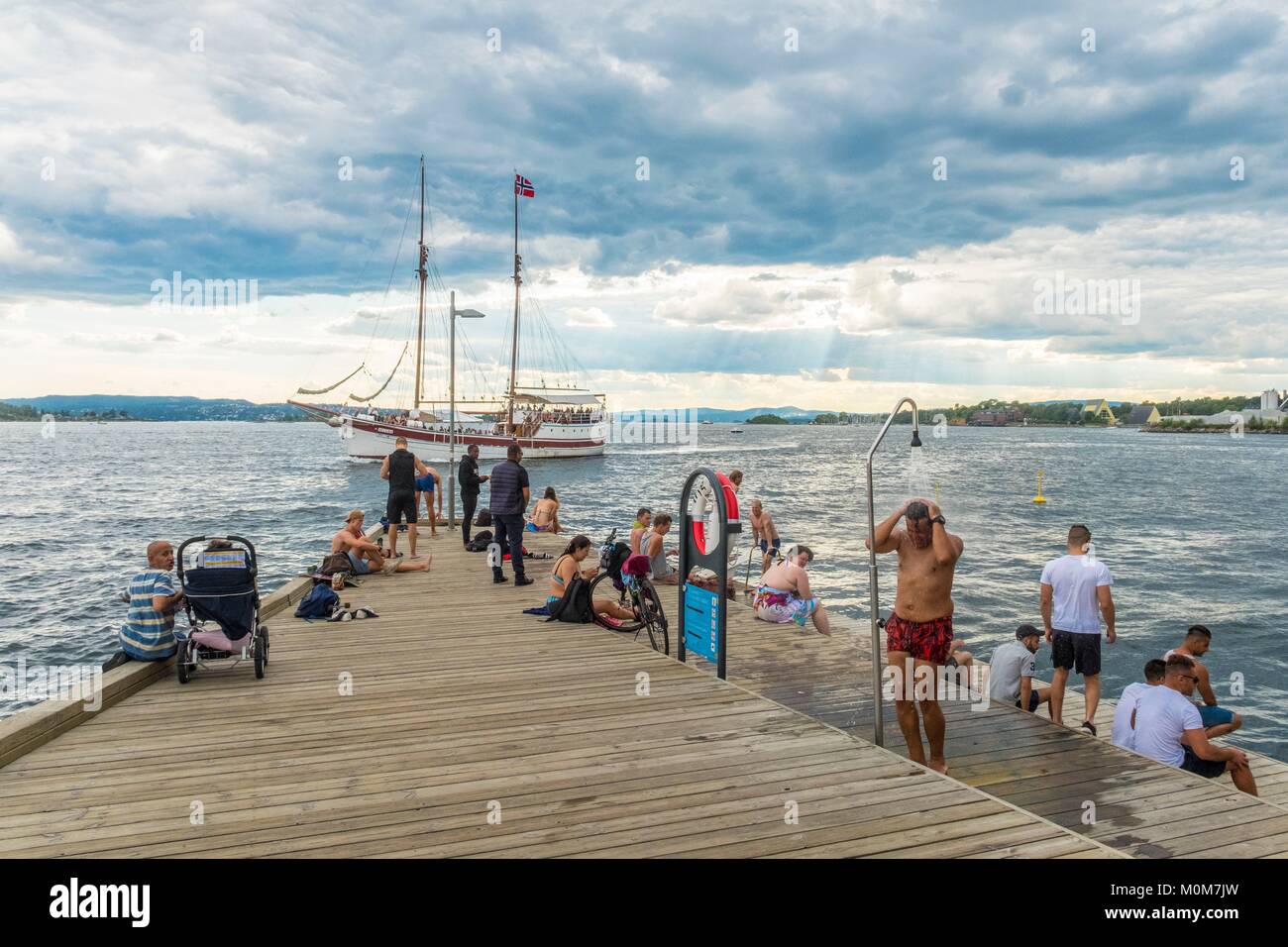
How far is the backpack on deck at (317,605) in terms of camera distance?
1020cm

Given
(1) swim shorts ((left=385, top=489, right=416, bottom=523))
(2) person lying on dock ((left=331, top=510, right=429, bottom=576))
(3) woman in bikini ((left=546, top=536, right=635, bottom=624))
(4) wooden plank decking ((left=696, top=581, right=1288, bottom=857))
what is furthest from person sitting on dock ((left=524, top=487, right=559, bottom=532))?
(4) wooden plank decking ((left=696, top=581, right=1288, bottom=857))

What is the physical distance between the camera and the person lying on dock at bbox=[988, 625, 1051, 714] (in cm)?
816

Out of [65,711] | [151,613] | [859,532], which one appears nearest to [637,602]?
[151,613]

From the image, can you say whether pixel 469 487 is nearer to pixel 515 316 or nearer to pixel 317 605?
pixel 317 605

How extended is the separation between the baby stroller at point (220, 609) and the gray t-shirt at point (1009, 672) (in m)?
7.09

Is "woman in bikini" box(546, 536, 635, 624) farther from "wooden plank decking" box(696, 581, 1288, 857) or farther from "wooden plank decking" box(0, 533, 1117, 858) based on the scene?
"wooden plank decking" box(0, 533, 1117, 858)

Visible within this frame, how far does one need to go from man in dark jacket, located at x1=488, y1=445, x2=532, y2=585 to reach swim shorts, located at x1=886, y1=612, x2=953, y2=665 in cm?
736

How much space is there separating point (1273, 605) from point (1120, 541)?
500 inches

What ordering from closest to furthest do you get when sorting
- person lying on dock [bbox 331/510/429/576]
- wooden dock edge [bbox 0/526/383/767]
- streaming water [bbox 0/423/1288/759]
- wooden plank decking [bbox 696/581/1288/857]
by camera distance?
wooden plank decking [bbox 696/581/1288/857] < wooden dock edge [bbox 0/526/383/767] < person lying on dock [bbox 331/510/429/576] < streaming water [bbox 0/423/1288/759]

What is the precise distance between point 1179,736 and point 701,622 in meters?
4.04

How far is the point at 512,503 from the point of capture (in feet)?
41.6
